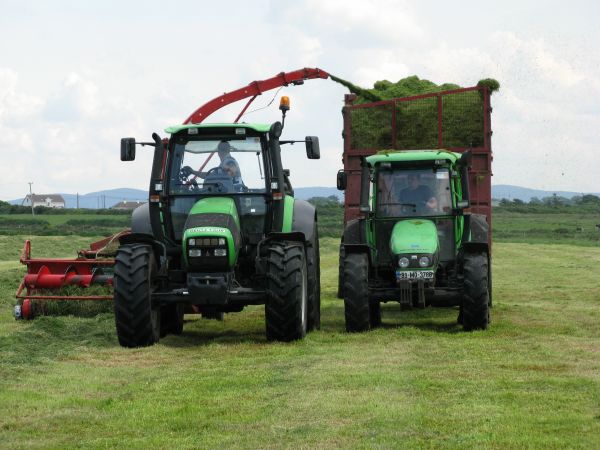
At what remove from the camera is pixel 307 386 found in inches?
364

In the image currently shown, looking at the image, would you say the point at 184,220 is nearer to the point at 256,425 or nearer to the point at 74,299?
the point at 74,299

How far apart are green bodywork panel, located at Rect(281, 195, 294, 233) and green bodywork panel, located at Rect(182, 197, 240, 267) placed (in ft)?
2.12

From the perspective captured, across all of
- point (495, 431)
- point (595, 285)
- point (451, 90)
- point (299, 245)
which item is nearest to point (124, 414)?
point (495, 431)

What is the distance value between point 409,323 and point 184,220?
380 cm

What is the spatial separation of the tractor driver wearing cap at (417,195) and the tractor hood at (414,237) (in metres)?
0.26

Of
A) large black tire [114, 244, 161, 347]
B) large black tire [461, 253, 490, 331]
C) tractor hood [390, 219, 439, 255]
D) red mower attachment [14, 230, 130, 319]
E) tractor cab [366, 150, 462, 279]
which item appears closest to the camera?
large black tire [114, 244, 161, 347]

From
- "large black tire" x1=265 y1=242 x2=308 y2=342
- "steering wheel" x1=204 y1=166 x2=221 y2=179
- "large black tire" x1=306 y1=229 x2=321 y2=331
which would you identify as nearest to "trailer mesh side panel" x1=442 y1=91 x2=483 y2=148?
"large black tire" x1=306 y1=229 x2=321 y2=331

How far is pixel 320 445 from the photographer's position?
22.9 feet

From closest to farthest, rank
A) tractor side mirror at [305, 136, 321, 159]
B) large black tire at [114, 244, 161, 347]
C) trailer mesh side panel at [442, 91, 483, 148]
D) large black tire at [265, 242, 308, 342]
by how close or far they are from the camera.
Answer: large black tire at [114, 244, 161, 347]
large black tire at [265, 242, 308, 342]
tractor side mirror at [305, 136, 321, 159]
trailer mesh side panel at [442, 91, 483, 148]

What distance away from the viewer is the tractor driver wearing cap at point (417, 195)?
14563mm

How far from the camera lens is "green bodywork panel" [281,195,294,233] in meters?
13.2

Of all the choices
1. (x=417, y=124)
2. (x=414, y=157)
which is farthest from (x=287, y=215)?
(x=417, y=124)

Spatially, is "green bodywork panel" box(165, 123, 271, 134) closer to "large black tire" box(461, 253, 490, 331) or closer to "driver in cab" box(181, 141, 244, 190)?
"driver in cab" box(181, 141, 244, 190)

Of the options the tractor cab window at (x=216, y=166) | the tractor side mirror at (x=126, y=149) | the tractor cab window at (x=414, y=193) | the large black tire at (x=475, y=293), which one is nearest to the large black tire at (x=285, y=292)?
the tractor cab window at (x=216, y=166)
